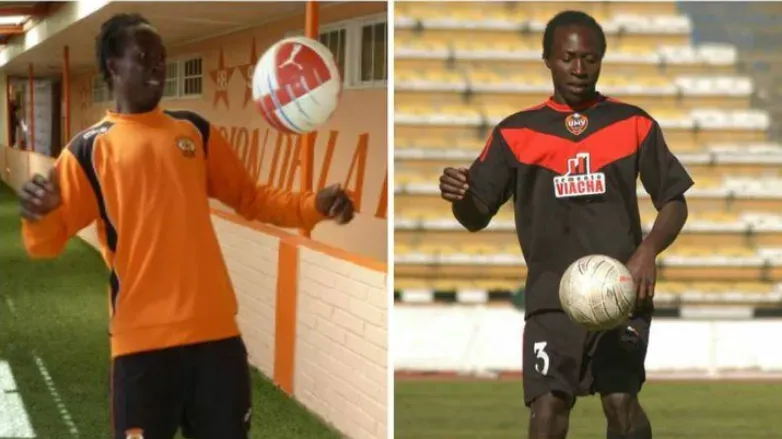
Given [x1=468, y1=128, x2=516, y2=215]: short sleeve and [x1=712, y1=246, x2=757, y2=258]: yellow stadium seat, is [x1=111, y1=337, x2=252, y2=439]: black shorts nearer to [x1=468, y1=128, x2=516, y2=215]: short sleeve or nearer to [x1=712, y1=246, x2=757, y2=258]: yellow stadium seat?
[x1=468, y1=128, x2=516, y2=215]: short sleeve

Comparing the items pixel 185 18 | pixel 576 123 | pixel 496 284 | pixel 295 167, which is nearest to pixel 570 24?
pixel 576 123

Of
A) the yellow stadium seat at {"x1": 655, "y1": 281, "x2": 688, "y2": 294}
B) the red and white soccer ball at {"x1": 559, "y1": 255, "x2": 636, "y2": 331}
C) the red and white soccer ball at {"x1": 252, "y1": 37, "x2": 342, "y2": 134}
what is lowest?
the yellow stadium seat at {"x1": 655, "y1": 281, "x2": 688, "y2": 294}

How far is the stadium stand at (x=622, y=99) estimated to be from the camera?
8.14 m

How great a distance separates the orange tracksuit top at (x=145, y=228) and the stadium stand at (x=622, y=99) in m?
5.29

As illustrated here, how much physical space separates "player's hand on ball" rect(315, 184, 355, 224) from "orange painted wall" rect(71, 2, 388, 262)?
3.58 metres

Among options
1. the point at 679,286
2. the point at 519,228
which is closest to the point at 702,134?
the point at 679,286

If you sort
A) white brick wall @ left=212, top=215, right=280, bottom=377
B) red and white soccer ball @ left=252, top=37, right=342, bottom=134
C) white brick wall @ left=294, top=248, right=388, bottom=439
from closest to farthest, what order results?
1. red and white soccer ball @ left=252, top=37, right=342, bottom=134
2. white brick wall @ left=294, top=248, right=388, bottom=439
3. white brick wall @ left=212, top=215, right=280, bottom=377

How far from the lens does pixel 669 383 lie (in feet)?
19.5

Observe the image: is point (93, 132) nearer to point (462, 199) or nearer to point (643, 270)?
point (462, 199)

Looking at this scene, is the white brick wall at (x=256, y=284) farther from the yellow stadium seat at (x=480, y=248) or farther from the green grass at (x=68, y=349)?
the yellow stadium seat at (x=480, y=248)

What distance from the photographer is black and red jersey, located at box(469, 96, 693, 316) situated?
9.77 feet

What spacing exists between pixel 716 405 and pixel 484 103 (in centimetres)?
401

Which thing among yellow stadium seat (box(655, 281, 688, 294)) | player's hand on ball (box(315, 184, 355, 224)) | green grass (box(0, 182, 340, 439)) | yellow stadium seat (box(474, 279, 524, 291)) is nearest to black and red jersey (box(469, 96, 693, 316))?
player's hand on ball (box(315, 184, 355, 224))

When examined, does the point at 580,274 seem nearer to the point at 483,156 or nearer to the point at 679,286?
the point at 483,156
